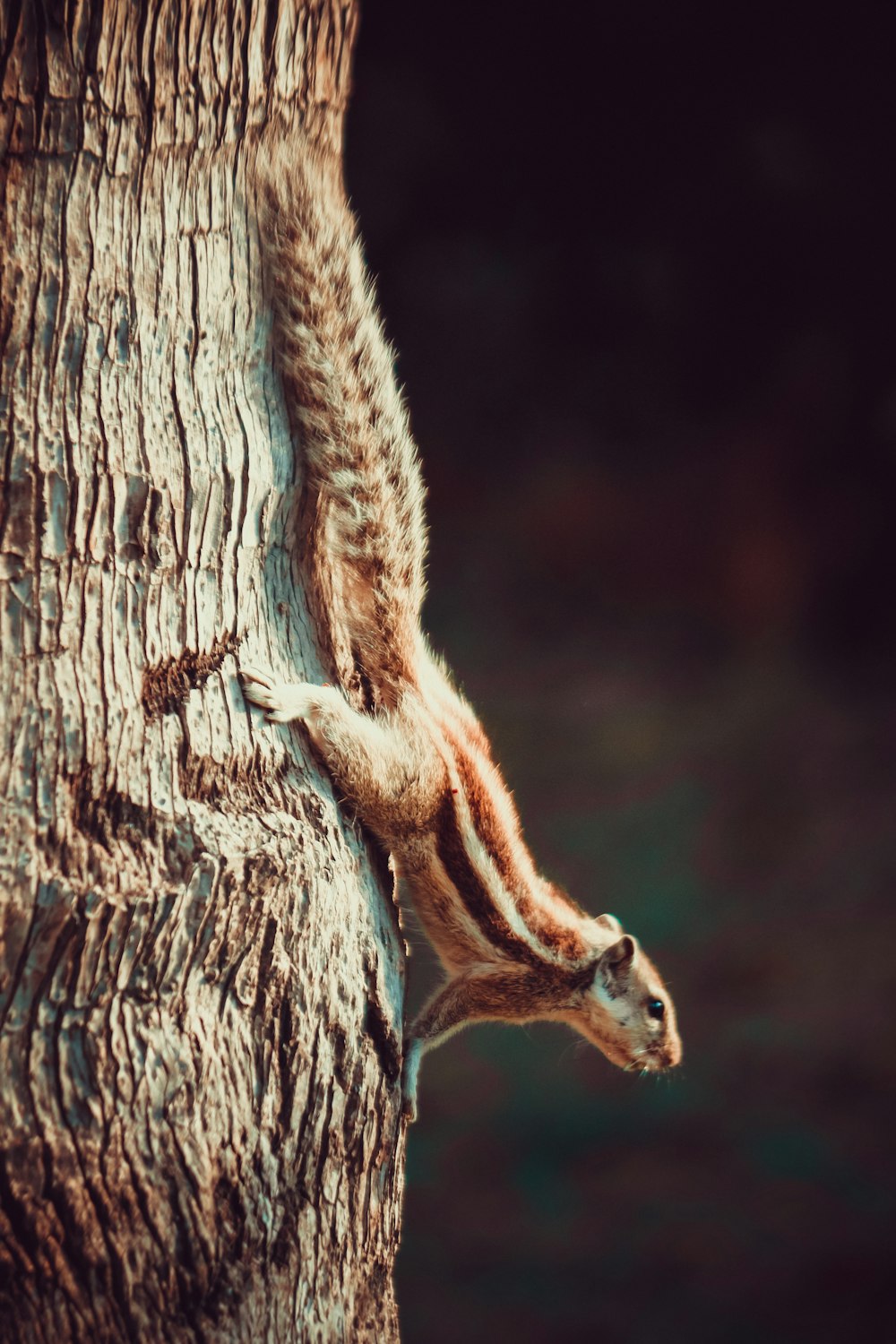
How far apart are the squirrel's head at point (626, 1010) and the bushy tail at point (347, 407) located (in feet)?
2.34

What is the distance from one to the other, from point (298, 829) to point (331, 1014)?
0.20 m

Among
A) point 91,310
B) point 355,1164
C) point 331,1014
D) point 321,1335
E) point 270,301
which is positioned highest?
point 270,301

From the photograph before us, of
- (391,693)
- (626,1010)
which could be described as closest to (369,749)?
(391,693)

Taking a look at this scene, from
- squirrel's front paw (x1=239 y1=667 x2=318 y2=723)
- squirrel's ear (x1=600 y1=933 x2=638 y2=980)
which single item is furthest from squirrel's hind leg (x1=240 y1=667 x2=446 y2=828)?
squirrel's ear (x1=600 y1=933 x2=638 y2=980)

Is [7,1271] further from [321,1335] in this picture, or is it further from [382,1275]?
[382,1275]

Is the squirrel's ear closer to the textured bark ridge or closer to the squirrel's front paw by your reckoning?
the textured bark ridge

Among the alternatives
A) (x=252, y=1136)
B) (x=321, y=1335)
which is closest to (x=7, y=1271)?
(x=252, y=1136)

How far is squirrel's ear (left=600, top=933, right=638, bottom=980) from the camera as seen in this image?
184cm

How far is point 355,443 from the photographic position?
1.26m

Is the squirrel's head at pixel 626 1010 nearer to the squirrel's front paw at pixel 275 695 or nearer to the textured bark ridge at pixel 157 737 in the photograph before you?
the textured bark ridge at pixel 157 737

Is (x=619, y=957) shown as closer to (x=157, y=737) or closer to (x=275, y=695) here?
(x=275, y=695)

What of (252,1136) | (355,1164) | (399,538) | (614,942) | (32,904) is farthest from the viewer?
(614,942)

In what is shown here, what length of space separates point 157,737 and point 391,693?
0.40 m

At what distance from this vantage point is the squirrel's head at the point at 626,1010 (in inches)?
72.9
